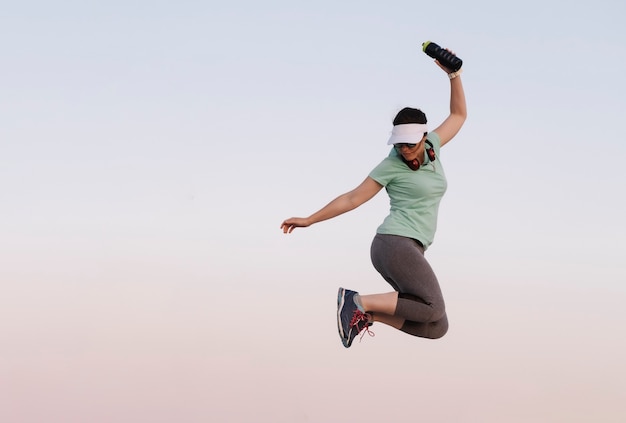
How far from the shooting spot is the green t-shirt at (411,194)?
8227 millimetres

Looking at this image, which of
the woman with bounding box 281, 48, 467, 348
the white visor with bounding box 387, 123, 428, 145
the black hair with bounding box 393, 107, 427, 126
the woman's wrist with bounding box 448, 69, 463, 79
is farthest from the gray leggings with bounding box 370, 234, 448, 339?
the woman's wrist with bounding box 448, 69, 463, 79

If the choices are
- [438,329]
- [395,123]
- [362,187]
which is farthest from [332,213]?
[438,329]

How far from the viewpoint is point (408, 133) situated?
26.6 ft

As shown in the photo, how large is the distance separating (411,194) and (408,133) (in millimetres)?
559

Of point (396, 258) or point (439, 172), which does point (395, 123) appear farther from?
point (396, 258)

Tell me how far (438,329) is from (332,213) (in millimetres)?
1552

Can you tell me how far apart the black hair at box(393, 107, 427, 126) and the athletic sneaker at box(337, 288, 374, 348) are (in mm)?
1676

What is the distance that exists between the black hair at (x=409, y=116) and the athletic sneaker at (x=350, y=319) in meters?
1.68

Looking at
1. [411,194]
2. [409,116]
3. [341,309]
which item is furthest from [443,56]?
→ [341,309]

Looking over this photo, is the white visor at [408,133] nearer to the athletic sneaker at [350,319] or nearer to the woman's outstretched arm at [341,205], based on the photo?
the woman's outstretched arm at [341,205]

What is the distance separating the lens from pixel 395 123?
823 cm

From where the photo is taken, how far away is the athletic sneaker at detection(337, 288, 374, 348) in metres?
8.49

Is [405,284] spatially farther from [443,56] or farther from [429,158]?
[443,56]

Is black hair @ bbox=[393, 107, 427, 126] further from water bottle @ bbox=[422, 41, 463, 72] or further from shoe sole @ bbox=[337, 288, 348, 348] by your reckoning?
shoe sole @ bbox=[337, 288, 348, 348]
